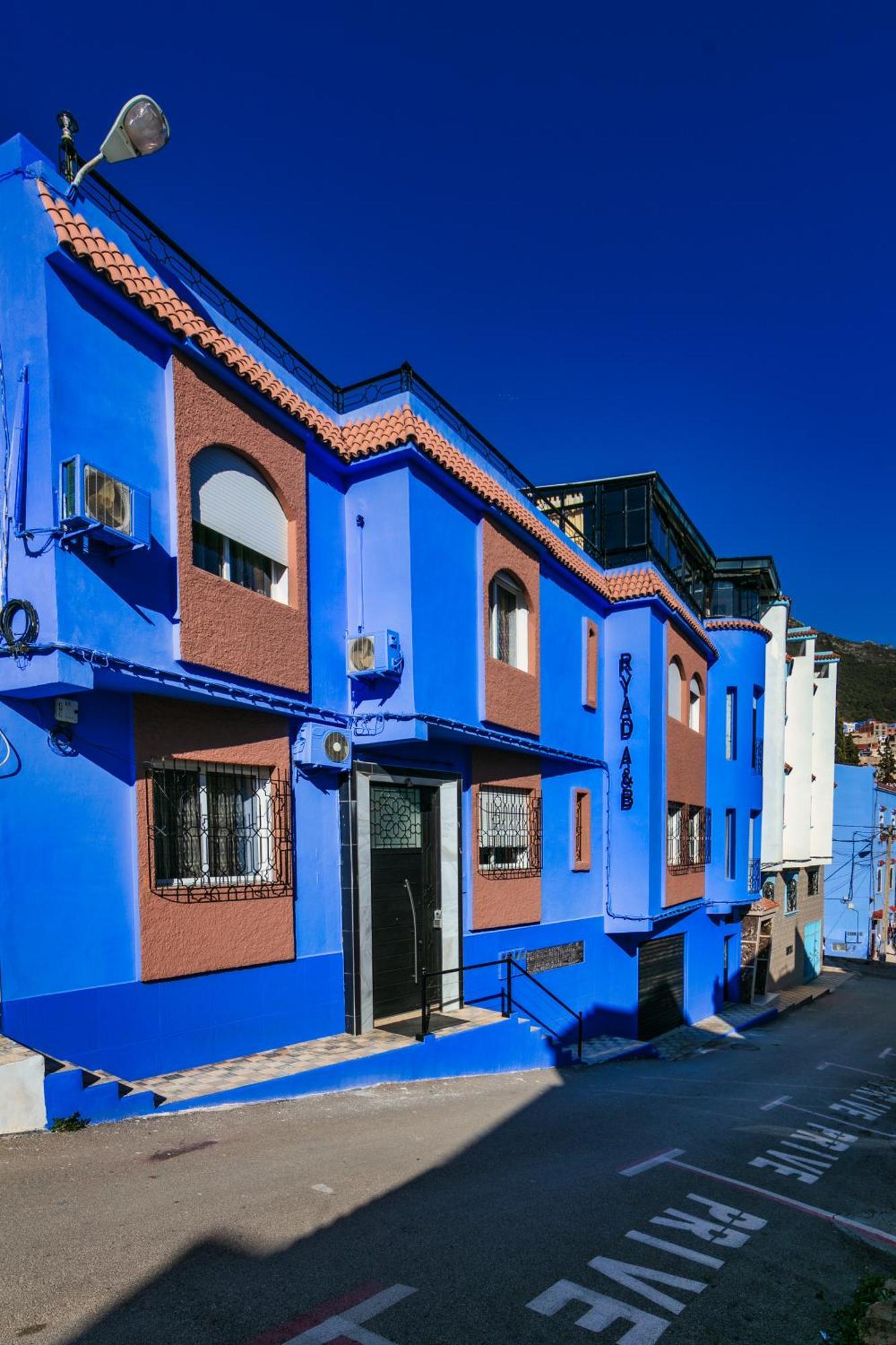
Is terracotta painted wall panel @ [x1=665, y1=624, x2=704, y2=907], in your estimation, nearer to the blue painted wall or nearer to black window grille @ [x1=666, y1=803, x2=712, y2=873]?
black window grille @ [x1=666, y1=803, x2=712, y2=873]

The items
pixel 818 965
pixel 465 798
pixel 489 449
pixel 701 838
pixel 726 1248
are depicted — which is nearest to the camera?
pixel 726 1248

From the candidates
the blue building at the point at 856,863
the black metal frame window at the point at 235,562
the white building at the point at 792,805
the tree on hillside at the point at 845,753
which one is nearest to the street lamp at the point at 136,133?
the black metal frame window at the point at 235,562

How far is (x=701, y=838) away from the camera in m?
18.8

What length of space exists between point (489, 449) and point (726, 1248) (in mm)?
10142

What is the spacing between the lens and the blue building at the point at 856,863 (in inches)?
1496

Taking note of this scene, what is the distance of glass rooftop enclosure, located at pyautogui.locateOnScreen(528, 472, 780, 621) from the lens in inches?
650

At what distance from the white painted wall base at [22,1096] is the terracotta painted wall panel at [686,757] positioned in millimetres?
12524

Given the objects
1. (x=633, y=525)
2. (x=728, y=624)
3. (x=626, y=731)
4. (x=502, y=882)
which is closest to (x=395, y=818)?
(x=502, y=882)

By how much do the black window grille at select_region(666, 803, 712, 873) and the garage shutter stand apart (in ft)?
5.37

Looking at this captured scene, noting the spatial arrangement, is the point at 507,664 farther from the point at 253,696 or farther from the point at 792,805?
the point at 792,805

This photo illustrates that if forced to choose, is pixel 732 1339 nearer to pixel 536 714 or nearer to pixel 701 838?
pixel 536 714

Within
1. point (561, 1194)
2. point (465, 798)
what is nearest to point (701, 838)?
point (465, 798)

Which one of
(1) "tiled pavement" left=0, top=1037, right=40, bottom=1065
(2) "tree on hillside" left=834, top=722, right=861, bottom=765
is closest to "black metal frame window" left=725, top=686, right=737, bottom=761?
(1) "tiled pavement" left=0, top=1037, right=40, bottom=1065

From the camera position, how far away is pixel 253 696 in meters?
7.99
